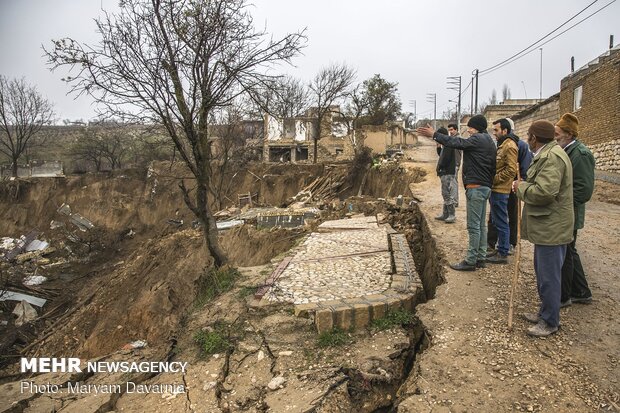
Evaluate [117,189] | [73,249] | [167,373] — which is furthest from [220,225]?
[117,189]

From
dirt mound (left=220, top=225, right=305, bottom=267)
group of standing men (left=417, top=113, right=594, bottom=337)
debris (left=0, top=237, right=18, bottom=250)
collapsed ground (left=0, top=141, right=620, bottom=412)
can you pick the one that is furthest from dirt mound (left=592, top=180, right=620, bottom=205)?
debris (left=0, top=237, right=18, bottom=250)

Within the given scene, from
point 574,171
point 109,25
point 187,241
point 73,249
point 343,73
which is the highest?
point 343,73

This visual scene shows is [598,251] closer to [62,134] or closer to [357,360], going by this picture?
[357,360]

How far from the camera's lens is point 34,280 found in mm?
13227

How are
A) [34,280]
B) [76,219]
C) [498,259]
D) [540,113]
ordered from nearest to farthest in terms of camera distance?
1. [498,259]
2. [34,280]
3. [540,113]
4. [76,219]

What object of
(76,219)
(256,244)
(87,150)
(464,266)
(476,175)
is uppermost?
(87,150)

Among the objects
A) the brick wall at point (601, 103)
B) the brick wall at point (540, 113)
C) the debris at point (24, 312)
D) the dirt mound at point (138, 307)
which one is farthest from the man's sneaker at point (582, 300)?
the brick wall at point (540, 113)

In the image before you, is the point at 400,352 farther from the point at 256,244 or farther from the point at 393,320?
the point at 256,244

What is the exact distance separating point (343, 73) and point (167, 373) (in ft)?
78.3

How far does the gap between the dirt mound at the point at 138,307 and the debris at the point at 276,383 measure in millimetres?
1942

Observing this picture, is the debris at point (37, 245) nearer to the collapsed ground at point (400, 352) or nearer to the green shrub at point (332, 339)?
the collapsed ground at point (400, 352)

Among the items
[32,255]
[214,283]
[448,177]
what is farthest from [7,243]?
[448,177]

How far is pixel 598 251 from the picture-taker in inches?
203

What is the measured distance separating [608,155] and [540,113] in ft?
25.5
